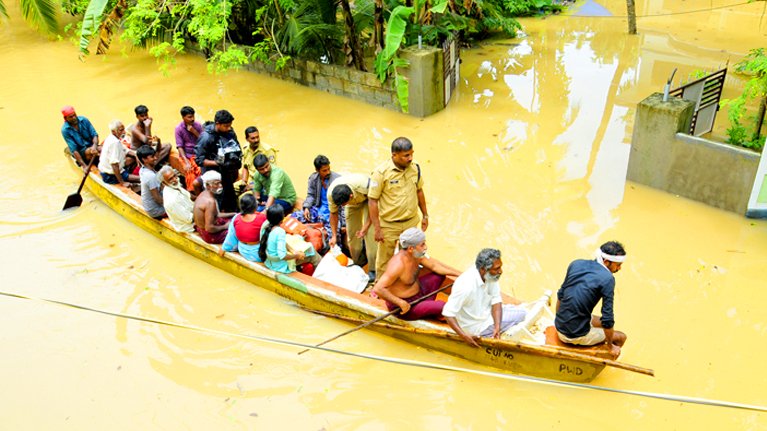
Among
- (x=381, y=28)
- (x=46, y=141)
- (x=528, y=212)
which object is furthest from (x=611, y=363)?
(x=46, y=141)

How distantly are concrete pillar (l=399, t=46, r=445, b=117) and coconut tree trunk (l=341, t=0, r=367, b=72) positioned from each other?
133cm

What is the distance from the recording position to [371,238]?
19.9 ft

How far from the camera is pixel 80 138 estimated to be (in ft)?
26.8

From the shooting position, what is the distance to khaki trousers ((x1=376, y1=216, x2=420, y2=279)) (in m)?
5.68

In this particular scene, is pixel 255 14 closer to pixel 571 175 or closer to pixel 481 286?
pixel 571 175

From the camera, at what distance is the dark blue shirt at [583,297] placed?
14.2 ft

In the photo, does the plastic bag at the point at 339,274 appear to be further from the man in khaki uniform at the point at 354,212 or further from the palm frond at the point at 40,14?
the palm frond at the point at 40,14

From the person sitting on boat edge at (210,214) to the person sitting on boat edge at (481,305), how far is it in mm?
2796

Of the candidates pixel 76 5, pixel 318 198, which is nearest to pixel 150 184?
pixel 318 198

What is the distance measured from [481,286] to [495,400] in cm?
117

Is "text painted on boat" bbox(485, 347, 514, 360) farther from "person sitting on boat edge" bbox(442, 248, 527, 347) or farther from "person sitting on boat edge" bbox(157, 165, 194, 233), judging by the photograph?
"person sitting on boat edge" bbox(157, 165, 194, 233)

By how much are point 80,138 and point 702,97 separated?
8499 mm

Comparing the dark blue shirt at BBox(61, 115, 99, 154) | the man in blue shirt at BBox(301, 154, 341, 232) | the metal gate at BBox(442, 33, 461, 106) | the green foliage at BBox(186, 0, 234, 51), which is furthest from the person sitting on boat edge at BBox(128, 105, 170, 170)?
the metal gate at BBox(442, 33, 461, 106)

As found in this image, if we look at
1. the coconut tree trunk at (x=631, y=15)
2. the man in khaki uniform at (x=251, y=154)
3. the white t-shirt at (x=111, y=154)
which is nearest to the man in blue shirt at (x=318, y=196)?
the man in khaki uniform at (x=251, y=154)
